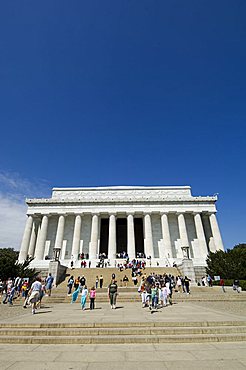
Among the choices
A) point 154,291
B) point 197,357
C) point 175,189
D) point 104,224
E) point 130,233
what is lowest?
point 197,357

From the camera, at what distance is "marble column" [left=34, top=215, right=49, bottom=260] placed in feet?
142

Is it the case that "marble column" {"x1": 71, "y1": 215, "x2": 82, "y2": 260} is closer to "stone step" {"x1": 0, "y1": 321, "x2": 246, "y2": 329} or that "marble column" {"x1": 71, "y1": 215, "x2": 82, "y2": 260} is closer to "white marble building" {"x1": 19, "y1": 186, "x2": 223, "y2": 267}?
"white marble building" {"x1": 19, "y1": 186, "x2": 223, "y2": 267}

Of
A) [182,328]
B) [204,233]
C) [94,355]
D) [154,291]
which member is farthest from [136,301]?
[204,233]

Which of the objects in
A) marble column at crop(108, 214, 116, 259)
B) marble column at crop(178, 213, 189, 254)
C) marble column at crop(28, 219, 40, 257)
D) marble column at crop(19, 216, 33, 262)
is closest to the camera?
marble column at crop(108, 214, 116, 259)

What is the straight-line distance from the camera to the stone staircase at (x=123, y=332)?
22.2ft

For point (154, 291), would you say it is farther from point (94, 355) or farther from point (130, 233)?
point (130, 233)

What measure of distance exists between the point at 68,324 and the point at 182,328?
416 cm

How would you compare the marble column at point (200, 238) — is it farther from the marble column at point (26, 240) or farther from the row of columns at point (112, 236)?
the marble column at point (26, 240)

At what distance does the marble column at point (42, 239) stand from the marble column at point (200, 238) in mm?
31964

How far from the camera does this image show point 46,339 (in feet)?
22.4

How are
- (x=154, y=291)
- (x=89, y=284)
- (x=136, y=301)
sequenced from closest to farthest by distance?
1. (x=154, y=291)
2. (x=136, y=301)
3. (x=89, y=284)

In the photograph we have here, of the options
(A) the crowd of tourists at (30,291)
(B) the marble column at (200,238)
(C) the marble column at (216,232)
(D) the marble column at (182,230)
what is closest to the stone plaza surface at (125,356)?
(A) the crowd of tourists at (30,291)

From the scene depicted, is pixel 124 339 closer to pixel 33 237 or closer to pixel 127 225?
pixel 127 225

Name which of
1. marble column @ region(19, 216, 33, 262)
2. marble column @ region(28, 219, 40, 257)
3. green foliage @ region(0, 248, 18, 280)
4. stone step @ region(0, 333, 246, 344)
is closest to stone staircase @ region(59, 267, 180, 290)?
green foliage @ region(0, 248, 18, 280)
